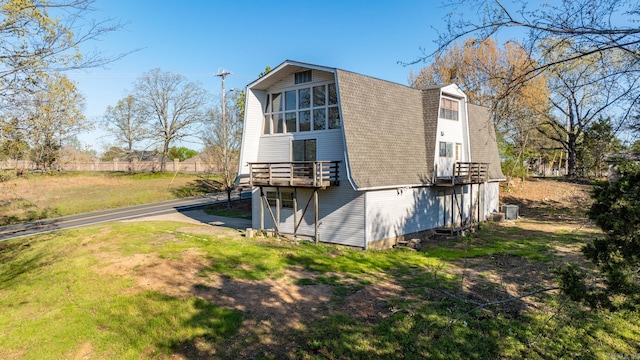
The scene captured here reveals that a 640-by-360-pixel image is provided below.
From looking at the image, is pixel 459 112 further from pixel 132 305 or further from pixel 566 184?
pixel 132 305

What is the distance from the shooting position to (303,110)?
17.1m

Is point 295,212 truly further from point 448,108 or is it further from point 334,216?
point 448,108

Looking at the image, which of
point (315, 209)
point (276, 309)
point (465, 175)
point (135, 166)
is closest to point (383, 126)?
point (315, 209)

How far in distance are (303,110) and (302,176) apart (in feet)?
10.9

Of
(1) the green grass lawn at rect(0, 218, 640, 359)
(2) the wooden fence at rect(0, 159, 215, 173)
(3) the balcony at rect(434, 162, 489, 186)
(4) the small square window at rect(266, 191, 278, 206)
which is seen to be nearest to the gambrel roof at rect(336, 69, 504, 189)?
(3) the balcony at rect(434, 162, 489, 186)

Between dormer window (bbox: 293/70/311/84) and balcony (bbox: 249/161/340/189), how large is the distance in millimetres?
3941

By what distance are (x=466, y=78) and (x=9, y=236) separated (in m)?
36.5

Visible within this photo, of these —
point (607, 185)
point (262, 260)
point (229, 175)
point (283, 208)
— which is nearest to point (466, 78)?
point (229, 175)

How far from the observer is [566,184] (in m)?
29.2

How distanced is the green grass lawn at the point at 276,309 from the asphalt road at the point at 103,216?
5.46 meters

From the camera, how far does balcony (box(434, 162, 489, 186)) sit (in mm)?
17852

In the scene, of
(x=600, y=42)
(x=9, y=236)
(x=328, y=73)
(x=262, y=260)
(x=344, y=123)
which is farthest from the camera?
(x=9, y=236)

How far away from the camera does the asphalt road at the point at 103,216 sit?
62.1ft

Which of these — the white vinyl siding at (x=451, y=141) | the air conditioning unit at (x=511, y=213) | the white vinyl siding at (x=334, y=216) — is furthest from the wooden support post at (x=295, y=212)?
the air conditioning unit at (x=511, y=213)
